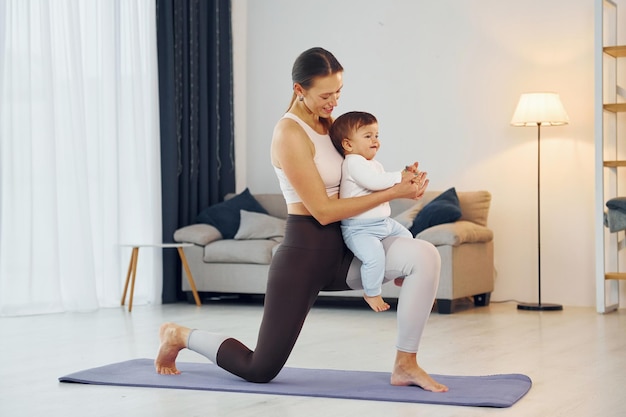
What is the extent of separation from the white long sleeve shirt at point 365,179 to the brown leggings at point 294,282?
12cm

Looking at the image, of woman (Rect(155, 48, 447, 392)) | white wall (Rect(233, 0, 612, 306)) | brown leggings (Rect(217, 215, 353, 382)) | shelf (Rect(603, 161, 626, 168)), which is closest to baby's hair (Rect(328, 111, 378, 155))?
woman (Rect(155, 48, 447, 392))

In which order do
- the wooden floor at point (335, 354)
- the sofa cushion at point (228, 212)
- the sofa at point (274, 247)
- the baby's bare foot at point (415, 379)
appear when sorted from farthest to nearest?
1. the sofa cushion at point (228, 212)
2. the sofa at point (274, 247)
3. the baby's bare foot at point (415, 379)
4. the wooden floor at point (335, 354)

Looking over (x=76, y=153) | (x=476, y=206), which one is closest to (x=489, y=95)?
(x=476, y=206)

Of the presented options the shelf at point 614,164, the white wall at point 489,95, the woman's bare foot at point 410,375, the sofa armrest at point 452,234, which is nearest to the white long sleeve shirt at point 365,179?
the woman's bare foot at point 410,375

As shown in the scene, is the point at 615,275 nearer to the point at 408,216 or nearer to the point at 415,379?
the point at 408,216

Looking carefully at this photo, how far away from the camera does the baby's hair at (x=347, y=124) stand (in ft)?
10.1

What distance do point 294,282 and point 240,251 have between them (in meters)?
3.38

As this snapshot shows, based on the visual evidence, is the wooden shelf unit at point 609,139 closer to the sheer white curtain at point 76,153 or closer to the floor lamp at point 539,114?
the floor lamp at point 539,114

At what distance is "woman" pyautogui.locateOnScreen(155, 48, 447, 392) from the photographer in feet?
9.77

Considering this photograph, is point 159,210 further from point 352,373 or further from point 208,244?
point 352,373

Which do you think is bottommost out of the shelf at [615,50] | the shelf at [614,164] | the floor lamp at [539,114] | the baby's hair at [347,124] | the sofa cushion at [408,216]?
the sofa cushion at [408,216]

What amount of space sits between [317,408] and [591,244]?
3.93 m

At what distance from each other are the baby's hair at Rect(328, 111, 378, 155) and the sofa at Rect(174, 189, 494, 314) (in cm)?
271

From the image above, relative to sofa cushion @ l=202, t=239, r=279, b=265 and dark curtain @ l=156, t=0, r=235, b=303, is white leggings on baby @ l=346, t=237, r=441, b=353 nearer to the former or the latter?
sofa cushion @ l=202, t=239, r=279, b=265
